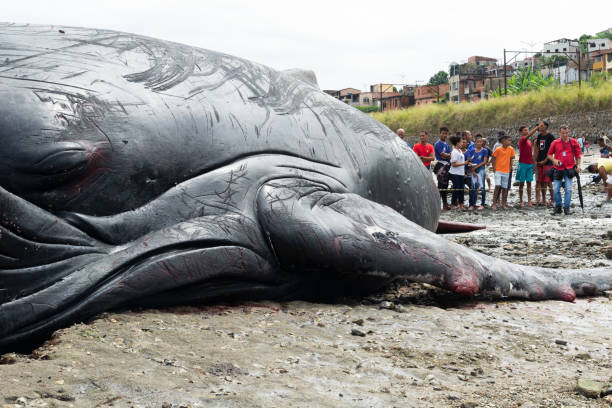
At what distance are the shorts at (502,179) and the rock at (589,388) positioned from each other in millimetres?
11938

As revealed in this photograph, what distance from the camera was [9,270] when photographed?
323 cm

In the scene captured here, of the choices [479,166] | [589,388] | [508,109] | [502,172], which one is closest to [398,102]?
[508,109]

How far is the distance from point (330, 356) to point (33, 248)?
154 centimetres

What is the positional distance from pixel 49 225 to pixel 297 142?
1.66 m

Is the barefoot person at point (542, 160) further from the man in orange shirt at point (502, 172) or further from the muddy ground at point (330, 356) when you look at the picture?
the muddy ground at point (330, 356)

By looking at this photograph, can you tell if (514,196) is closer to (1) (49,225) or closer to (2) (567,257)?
(2) (567,257)

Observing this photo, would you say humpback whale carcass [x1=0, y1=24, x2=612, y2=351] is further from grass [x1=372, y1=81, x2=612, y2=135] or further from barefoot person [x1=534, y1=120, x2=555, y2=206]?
grass [x1=372, y1=81, x2=612, y2=135]

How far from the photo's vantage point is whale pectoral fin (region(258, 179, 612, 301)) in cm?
392

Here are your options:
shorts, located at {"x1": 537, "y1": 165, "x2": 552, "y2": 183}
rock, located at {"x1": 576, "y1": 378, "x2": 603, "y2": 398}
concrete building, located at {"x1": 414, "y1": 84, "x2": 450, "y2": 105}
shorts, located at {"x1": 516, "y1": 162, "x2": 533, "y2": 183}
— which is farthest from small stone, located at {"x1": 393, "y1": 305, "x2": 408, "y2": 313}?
concrete building, located at {"x1": 414, "y1": 84, "x2": 450, "y2": 105}

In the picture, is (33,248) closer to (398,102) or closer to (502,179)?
(502,179)

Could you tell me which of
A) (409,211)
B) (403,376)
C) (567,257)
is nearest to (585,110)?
(567,257)

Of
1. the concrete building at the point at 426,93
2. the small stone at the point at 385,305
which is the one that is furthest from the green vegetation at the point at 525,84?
the small stone at the point at 385,305

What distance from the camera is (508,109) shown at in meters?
38.2

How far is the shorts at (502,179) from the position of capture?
A: 14.4m
